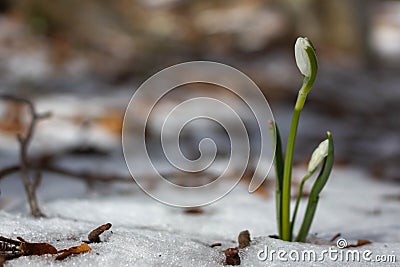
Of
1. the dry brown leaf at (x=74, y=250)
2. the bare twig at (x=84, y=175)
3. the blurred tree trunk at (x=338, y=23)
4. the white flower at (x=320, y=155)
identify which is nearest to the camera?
the dry brown leaf at (x=74, y=250)

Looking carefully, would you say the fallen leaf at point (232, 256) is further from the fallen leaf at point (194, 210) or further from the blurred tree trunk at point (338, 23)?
the blurred tree trunk at point (338, 23)

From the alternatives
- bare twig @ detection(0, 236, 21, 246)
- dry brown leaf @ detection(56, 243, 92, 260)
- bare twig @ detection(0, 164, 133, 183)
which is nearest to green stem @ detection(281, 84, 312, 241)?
dry brown leaf @ detection(56, 243, 92, 260)

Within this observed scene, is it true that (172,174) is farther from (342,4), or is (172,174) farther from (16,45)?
(342,4)

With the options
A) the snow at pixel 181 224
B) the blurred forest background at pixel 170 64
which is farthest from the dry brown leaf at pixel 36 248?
the blurred forest background at pixel 170 64

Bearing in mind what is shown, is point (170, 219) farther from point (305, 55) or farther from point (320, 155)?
point (305, 55)

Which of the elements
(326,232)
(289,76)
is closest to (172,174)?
(326,232)

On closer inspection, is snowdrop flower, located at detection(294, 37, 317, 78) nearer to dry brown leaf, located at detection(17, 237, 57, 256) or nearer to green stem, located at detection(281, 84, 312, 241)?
green stem, located at detection(281, 84, 312, 241)

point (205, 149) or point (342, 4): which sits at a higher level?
point (342, 4)
